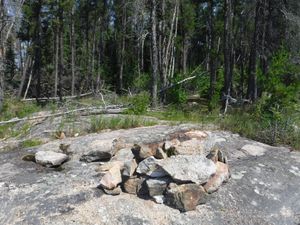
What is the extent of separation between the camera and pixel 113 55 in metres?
41.1

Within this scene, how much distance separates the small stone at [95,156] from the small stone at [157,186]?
1.23 m

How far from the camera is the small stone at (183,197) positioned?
4.79m

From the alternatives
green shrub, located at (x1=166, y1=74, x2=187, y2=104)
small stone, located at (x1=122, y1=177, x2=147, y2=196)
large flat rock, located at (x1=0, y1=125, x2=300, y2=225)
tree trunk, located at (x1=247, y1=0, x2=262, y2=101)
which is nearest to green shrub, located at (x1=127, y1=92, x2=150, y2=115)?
green shrub, located at (x1=166, y1=74, x2=187, y2=104)

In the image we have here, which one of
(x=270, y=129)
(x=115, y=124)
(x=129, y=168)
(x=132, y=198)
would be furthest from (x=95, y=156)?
(x=270, y=129)

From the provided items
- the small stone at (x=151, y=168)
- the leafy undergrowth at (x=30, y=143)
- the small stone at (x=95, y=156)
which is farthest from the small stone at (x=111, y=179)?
the leafy undergrowth at (x=30, y=143)

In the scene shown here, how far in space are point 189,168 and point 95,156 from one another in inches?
61.3

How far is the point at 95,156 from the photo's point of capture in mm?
6000

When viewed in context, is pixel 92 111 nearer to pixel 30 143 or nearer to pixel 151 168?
pixel 30 143

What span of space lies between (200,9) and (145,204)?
97.5ft

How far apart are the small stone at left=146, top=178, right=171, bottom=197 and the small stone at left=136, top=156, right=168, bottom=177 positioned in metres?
0.10

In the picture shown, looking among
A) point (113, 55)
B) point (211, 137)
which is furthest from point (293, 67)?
point (113, 55)

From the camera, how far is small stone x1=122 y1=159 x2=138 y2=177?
5152mm

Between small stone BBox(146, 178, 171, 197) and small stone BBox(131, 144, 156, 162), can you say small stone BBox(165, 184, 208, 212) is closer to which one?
small stone BBox(146, 178, 171, 197)

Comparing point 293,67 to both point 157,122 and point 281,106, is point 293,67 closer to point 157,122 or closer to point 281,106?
point 281,106
